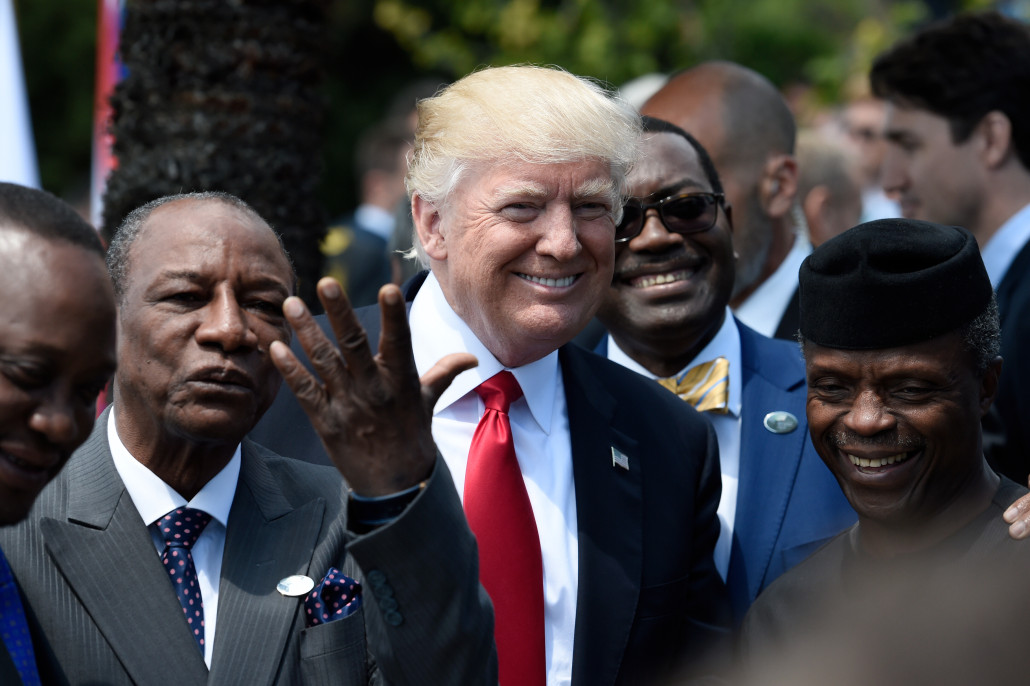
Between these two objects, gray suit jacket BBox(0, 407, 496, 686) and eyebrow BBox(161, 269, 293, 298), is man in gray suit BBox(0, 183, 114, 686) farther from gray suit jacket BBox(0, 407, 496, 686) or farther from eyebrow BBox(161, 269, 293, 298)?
eyebrow BBox(161, 269, 293, 298)

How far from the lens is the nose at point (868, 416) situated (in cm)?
311

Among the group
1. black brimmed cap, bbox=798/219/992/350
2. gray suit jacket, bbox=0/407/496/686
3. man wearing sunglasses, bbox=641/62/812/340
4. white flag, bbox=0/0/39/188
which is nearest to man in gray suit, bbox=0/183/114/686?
gray suit jacket, bbox=0/407/496/686

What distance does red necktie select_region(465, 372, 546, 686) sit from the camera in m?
3.12

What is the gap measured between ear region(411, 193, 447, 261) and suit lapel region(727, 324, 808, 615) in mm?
1207

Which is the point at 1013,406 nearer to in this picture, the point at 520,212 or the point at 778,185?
the point at 778,185

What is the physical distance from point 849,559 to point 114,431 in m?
1.84

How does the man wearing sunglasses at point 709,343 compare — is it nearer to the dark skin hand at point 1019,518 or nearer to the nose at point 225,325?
the dark skin hand at point 1019,518

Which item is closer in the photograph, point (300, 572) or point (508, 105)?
point (300, 572)

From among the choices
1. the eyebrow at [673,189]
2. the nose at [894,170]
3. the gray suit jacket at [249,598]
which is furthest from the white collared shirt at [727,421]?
the nose at [894,170]

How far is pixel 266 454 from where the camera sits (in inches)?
120

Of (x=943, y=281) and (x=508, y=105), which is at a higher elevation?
(x=508, y=105)

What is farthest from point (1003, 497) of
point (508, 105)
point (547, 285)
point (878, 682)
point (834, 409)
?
point (878, 682)

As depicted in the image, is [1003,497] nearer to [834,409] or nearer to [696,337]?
[834,409]

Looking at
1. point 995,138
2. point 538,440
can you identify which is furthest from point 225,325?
point 995,138
